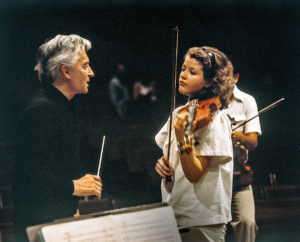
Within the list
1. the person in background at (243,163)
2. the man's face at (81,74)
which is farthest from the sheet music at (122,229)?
the man's face at (81,74)

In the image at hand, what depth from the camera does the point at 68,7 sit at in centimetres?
267

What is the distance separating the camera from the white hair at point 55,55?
8.07 ft

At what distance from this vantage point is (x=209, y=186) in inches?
92.5

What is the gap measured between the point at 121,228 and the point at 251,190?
1231 mm

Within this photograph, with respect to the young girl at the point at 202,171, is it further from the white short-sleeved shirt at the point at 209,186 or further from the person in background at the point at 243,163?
the person in background at the point at 243,163

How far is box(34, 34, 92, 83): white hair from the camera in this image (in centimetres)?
246

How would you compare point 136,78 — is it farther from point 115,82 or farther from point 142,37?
point 142,37

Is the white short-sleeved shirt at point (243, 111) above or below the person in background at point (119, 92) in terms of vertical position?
below

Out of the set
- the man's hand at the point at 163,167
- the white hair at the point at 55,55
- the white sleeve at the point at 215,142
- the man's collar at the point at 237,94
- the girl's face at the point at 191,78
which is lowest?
the man's hand at the point at 163,167

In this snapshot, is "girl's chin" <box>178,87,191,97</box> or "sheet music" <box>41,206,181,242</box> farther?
"girl's chin" <box>178,87,191,97</box>

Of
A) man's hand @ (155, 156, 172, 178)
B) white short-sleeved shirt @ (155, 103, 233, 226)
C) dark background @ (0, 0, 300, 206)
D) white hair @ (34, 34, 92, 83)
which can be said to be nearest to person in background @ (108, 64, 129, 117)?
dark background @ (0, 0, 300, 206)

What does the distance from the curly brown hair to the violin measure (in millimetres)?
123

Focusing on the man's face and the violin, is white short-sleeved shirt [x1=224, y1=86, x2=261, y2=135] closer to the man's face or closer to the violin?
the violin

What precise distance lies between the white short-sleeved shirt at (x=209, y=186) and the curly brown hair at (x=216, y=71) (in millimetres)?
199
